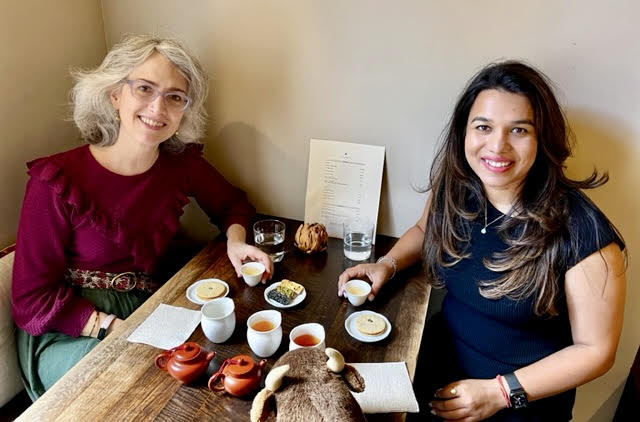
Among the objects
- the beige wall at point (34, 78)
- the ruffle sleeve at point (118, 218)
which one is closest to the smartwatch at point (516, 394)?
the ruffle sleeve at point (118, 218)

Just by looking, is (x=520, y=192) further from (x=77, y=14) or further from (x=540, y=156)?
(x=77, y=14)

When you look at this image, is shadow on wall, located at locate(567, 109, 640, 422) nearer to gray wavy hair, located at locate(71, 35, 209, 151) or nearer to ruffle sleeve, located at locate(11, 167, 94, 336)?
gray wavy hair, located at locate(71, 35, 209, 151)

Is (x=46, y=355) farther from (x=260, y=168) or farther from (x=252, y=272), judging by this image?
(x=260, y=168)

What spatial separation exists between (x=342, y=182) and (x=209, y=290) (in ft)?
2.05

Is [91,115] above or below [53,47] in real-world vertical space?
below

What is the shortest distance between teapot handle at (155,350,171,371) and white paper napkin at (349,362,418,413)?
1.46ft

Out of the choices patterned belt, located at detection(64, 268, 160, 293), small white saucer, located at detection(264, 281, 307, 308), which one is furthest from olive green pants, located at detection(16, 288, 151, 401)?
small white saucer, located at detection(264, 281, 307, 308)

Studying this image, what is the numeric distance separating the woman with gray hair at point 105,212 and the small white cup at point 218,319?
0.23 meters

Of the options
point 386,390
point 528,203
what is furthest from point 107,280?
point 528,203

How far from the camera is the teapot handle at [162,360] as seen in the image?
1044 millimetres

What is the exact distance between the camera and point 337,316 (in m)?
1.24

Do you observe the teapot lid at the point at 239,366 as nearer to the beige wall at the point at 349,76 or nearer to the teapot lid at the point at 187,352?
the teapot lid at the point at 187,352

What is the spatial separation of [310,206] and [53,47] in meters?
1.08

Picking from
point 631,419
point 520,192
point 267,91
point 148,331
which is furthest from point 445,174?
point 631,419
